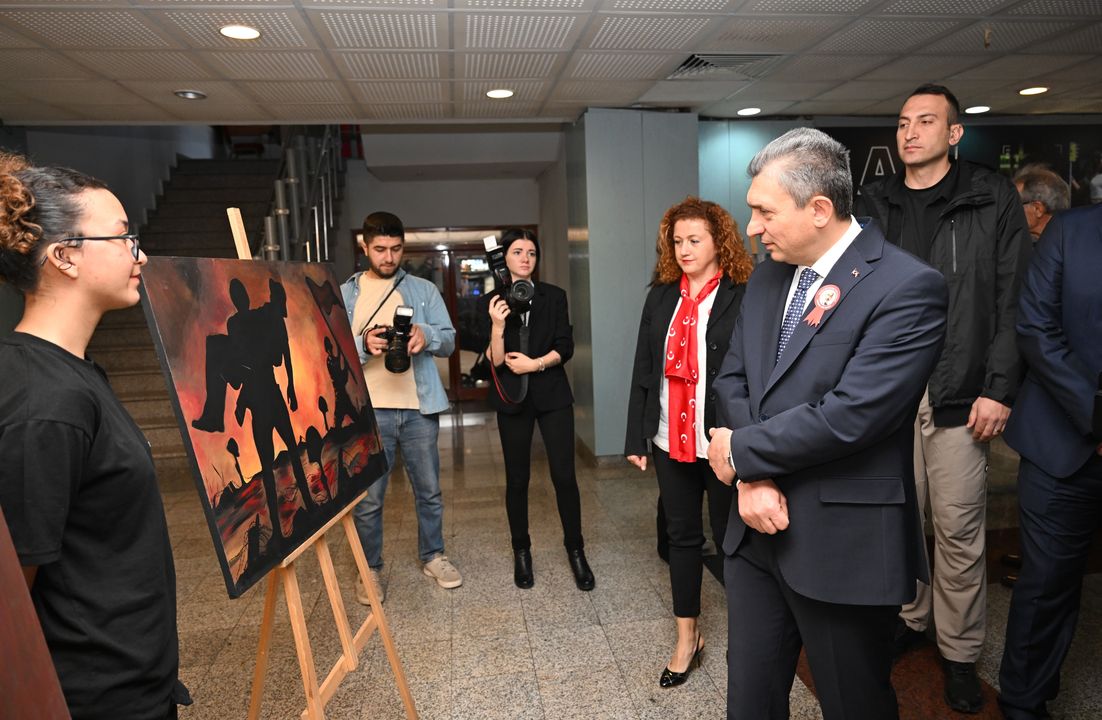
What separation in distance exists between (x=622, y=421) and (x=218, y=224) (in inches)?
191

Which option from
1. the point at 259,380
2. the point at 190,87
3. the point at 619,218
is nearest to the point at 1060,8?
the point at 619,218

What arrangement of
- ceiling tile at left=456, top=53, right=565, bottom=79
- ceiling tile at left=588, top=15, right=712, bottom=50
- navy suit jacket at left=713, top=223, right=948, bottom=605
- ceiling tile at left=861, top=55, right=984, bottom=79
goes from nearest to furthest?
navy suit jacket at left=713, top=223, right=948, bottom=605 < ceiling tile at left=588, top=15, right=712, bottom=50 < ceiling tile at left=456, top=53, right=565, bottom=79 < ceiling tile at left=861, top=55, right=984, bottom=79

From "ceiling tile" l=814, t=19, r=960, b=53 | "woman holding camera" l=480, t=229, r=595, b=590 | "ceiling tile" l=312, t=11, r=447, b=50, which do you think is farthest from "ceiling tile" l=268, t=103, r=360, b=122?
"ceiling tile" l=814, t=19, r=960, b=53

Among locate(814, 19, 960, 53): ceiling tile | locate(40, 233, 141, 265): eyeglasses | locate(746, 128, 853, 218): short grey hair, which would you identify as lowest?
locate(40, 233, 141, 265): eyeglasses

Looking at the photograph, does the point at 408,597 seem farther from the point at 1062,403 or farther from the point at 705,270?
the point at 1062,403

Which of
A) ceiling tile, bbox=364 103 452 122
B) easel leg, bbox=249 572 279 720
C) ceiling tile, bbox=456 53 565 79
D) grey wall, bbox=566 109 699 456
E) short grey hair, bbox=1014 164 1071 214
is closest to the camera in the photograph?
easel leg, bbox=249 572 279 720

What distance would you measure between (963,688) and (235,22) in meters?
3.94

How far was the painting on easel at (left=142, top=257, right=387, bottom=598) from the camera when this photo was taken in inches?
55.7

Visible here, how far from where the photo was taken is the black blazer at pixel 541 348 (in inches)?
120

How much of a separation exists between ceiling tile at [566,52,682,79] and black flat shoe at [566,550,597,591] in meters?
2.71

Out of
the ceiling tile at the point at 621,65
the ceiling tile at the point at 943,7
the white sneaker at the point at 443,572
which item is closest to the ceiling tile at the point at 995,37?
the ceiling tile at the point at 943,7

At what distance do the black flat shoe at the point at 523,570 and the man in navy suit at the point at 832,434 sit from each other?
178 centimetres

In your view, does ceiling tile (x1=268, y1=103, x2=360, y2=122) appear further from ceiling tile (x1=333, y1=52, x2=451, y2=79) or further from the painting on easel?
the painting on easel

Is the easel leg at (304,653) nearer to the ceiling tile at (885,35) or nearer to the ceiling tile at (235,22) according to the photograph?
the ceiling tile at (235,22)
